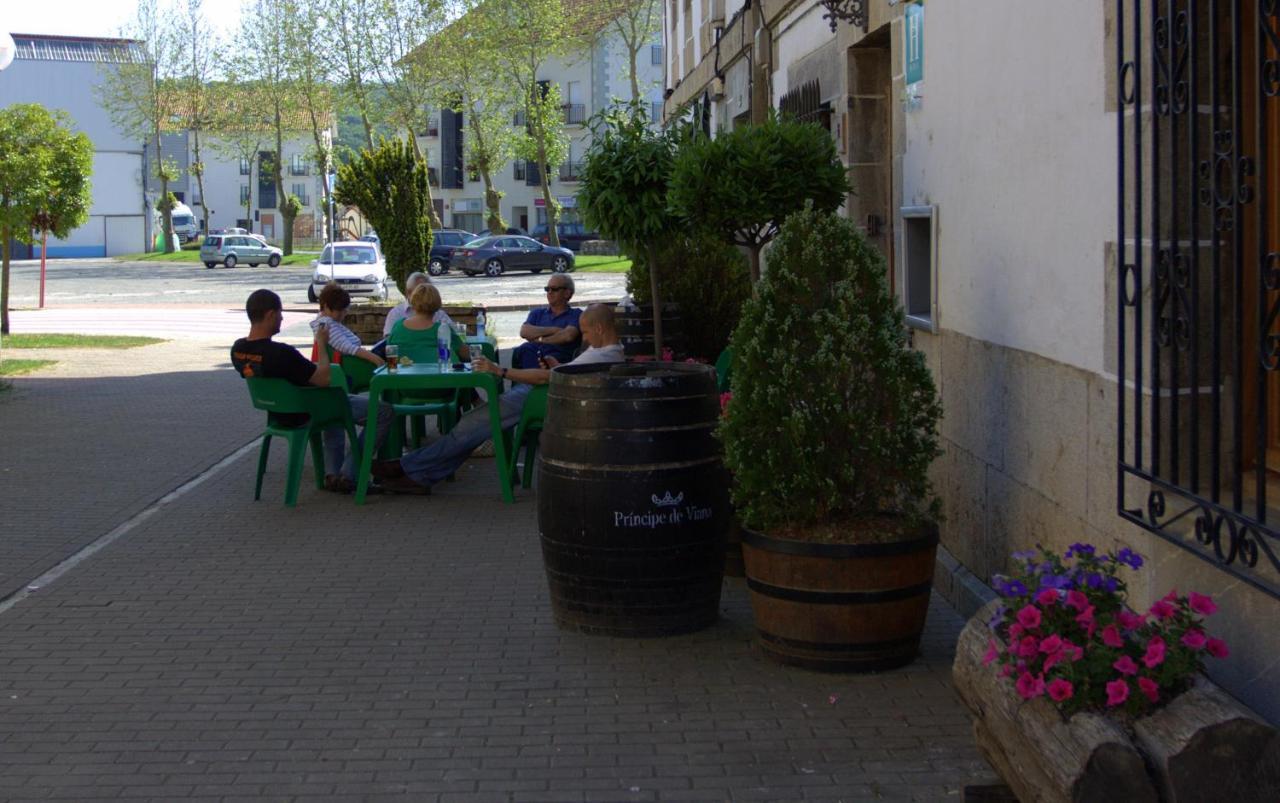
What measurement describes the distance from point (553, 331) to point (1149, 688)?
295 inches

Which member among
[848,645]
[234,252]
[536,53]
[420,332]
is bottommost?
[848,645]

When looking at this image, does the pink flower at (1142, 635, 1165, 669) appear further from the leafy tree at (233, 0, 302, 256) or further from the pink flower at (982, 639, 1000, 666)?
the leafy tree at (233, 0, 302, 256)

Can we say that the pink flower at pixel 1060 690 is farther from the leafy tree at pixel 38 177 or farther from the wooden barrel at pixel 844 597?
the leafy tree at pixel 38 177

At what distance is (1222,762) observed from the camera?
354cm

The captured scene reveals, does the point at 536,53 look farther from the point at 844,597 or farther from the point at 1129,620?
the point at 1129,620

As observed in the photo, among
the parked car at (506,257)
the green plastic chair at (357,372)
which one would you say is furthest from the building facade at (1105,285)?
the parked car at (506,257)

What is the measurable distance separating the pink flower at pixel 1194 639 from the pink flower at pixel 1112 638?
155 mm

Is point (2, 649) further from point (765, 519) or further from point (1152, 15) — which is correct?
point (1152, 15)

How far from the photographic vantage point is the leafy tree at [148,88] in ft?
234

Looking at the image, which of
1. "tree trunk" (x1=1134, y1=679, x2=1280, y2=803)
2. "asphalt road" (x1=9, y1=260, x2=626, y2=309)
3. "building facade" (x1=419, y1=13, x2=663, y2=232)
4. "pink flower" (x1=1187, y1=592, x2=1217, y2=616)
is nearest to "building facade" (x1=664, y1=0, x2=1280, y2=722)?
"pink flower" (x1=1187, y1=592, x2=1217, y2=616)

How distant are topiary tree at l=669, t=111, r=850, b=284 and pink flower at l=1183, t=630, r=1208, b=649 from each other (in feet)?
13.8

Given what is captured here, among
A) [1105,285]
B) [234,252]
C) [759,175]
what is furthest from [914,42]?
[234,252]

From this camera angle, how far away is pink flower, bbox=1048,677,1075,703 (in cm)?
379

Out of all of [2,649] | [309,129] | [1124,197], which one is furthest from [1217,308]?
[309,129]
